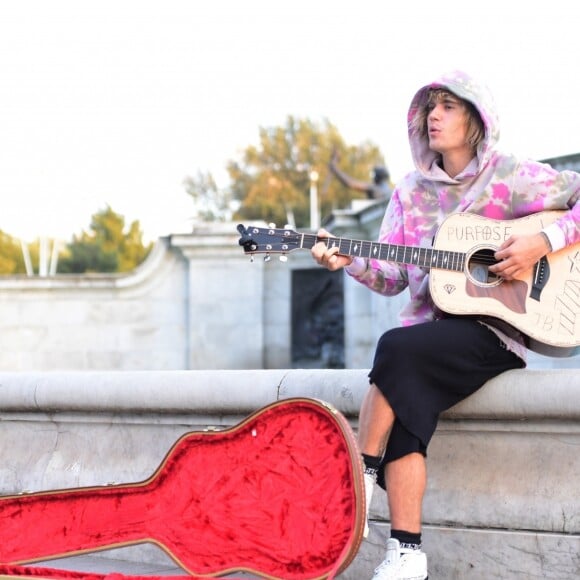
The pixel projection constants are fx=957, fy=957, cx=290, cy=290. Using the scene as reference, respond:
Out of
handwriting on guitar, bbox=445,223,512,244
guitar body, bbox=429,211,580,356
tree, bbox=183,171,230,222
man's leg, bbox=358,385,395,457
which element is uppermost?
handwriting on guitar, bbox=445,223,512,244

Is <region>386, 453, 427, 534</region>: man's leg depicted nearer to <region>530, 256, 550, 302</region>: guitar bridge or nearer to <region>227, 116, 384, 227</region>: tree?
<region>530, 256, 550, 302</region>: guitar bridge

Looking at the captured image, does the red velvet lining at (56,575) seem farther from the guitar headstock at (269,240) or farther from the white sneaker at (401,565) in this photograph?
the guitar headstock at (269,240)

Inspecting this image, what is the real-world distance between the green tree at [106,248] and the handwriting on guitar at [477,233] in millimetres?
36771

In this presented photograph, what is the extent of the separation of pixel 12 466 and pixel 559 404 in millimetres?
2401

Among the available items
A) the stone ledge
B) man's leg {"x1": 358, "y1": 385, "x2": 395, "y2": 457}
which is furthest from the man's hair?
man's leg {"x1": 358, "y1": 385, "x2": 395, "y2": 457}

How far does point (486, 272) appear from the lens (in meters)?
3.34

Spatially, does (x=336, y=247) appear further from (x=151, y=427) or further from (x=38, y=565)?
(x=38, y=565)

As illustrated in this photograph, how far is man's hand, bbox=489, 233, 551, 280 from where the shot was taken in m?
3.23

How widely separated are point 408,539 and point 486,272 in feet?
3.20

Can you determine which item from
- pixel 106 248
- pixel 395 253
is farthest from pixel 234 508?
pixel 106 248

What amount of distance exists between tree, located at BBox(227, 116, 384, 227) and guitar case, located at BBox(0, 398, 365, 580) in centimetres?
4365

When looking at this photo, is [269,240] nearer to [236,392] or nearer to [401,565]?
[236,392]

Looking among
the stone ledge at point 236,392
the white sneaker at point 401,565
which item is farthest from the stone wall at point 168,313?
the white sneaker at point 401,565

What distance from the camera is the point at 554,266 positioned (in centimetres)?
334
